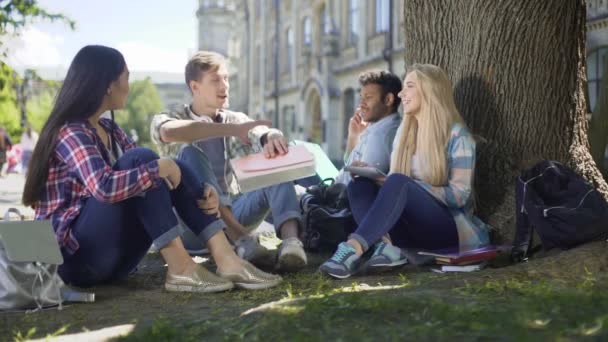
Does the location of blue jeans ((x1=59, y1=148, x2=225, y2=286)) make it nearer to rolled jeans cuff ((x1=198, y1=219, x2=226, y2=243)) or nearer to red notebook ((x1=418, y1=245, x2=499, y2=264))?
rolled jeans cuff ((x1=198, y1=219, x2=226, y2=243))

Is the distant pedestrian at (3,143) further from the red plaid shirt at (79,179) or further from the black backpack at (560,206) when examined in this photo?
the black backpack at (560,206)

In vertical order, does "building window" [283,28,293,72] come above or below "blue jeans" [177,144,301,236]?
above

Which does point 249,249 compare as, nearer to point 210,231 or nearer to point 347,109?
point 210,231

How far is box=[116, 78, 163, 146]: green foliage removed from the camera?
215 feet

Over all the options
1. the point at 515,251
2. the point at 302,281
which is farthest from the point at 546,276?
the point at 302,281

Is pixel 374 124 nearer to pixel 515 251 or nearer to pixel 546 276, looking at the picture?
pixel 515 251

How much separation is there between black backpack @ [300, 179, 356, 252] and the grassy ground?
110 centimetres

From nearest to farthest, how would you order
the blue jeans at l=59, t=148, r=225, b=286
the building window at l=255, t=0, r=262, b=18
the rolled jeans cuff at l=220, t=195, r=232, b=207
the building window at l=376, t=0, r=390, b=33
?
the blue jeans at l=59, t=148, r=225, b=286, the rolled jeans cuff at l=220, t=195, r=232, b=207, the building window at l=376, t=0, r=390, b=33, the building window at l=255, t=0, r=262, b=18

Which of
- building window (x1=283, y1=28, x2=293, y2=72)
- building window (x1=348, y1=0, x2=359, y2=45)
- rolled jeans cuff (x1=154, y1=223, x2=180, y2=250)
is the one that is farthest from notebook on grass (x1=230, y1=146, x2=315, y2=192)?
building window (x1=283, y1=28, x2=293, y2=72)

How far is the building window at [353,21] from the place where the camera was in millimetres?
26881

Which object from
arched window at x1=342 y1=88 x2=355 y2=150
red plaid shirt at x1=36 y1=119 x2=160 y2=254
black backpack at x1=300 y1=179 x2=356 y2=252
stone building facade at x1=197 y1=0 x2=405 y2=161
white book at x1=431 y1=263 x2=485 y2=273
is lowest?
white book at x1=431 y1=263 x2=485 y2=273

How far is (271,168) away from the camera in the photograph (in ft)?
14.3

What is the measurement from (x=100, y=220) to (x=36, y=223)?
13.4 inches

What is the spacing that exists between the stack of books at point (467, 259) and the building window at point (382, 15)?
20.5 m
